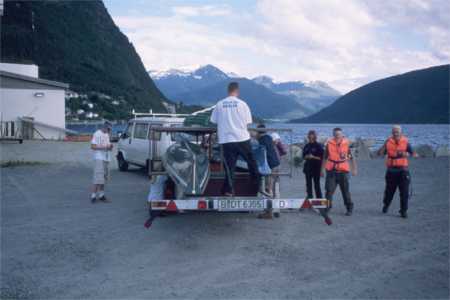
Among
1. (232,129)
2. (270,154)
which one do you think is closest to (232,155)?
(232,129)

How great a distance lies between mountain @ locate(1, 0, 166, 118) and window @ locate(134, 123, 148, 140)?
42.1 metres

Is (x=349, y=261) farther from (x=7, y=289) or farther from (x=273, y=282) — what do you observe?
(x=7, y=289)

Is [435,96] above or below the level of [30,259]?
above

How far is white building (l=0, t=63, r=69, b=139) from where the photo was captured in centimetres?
3173

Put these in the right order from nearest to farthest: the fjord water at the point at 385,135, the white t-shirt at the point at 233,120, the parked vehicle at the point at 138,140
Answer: the white t-shirt at the point at 233,120 → the parked vehicle at the point at 138,140 → the fjord water at the point at 385,135

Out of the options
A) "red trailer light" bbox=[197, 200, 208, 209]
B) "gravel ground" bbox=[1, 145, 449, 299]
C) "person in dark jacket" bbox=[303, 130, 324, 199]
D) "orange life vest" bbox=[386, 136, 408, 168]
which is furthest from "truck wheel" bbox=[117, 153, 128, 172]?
"red trailer light" bbox=[197, 200, 208, 209]

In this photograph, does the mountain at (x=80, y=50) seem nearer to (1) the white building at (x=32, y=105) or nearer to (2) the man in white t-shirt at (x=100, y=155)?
(1) the white building at (x=32, y=105)

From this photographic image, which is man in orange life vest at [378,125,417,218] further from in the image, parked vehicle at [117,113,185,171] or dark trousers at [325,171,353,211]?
parked vehicle at [117,113,185,171]

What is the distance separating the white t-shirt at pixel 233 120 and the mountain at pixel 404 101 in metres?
151

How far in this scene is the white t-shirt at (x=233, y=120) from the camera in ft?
24.9

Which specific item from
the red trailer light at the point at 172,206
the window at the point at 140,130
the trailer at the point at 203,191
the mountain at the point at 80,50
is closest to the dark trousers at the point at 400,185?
the trailer at the point at 203,191

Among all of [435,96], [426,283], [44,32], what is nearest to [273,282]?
[426,283]

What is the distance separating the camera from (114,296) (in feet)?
17.6

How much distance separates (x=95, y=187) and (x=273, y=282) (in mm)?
6541
